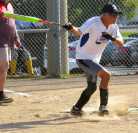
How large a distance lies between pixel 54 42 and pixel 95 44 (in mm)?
5552

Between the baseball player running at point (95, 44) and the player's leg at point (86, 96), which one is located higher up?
the baseball player running at point (95, 44)

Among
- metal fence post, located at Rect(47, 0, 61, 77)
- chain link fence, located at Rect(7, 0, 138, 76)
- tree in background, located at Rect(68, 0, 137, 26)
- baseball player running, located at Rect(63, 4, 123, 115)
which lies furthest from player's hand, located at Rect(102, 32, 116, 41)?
tree in background, located at Rect(68, 0, 137, 26)

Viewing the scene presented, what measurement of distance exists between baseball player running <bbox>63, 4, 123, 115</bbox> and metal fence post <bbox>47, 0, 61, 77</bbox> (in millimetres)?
5378

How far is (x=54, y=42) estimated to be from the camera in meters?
14.1

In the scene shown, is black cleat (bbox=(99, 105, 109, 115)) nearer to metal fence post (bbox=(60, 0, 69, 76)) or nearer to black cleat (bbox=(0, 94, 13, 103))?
black cleat (bbox=(0, 94, 13, 103))

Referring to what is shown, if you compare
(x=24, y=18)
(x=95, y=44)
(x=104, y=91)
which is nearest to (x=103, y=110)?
(x=104, y=91)

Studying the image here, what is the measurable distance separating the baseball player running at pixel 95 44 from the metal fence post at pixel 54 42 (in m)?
5.38

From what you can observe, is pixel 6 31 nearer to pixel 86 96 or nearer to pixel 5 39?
pixel 5 39

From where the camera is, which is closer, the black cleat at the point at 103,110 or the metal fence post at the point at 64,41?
the black cleat at the point at 103,110

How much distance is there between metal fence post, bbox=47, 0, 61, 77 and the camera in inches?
549

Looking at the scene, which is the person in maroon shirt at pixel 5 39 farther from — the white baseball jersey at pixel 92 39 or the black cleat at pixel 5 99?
the white baseball jersey at pixel 92 39

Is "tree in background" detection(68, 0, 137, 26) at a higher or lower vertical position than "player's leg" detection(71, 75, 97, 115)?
higher

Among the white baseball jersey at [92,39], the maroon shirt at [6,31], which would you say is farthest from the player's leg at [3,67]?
the white baseball jersey at [92,39]

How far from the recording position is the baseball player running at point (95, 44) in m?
8.50
